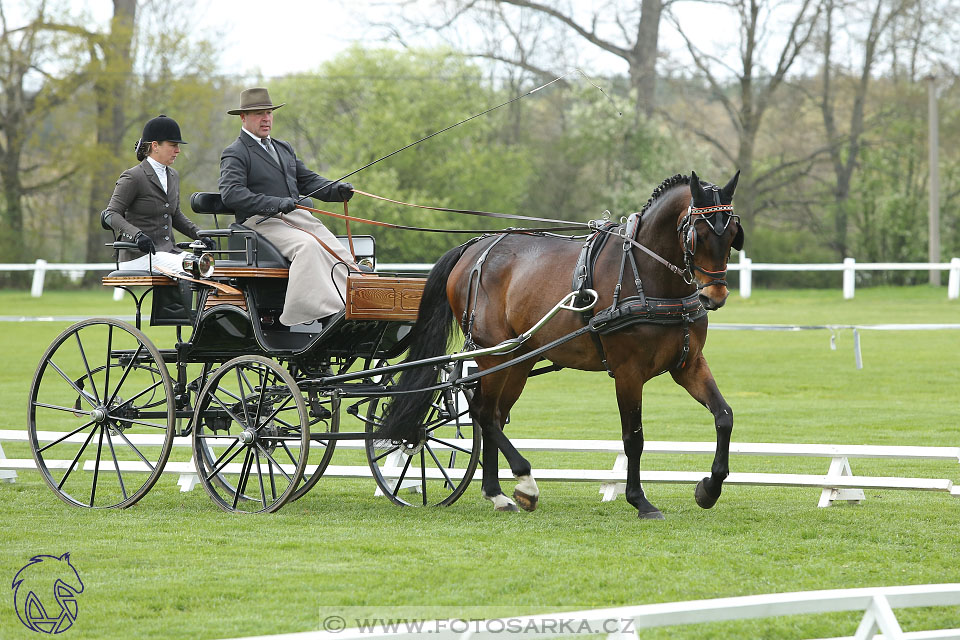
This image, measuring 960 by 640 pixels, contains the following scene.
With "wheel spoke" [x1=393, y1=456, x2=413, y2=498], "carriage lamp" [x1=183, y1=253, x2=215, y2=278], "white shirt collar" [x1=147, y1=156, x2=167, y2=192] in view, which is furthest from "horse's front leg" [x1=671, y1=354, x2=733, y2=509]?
"white shirt collar" [x1=147, y1=156, x2=167, y2=192]

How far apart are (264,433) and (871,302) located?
67.1 feet

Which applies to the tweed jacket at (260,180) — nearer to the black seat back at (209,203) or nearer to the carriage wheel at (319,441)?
the black seat back at (209,203)

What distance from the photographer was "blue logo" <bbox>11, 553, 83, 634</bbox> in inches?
168

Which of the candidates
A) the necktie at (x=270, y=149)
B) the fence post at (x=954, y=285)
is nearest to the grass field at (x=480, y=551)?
the necktie at (x=270, y=149)

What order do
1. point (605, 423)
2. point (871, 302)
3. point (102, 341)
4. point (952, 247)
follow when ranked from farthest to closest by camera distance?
1. point (952, 247)
2. point (871, 302)
3. point (102, 341)
4. point (605, 423)

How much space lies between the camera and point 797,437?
9883 mm

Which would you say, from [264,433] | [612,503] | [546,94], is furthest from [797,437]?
[546,94]

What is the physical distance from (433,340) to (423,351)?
0.29ft

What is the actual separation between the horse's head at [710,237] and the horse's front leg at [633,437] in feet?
2.17

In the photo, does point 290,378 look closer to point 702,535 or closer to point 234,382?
point 702,535

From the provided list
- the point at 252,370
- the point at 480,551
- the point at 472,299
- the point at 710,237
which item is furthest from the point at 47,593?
the point at 710,237

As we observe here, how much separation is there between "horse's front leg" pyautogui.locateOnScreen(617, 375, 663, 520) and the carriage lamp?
2.42 metres

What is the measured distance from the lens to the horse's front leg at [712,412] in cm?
602

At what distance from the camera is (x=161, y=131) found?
7297 millimetres
